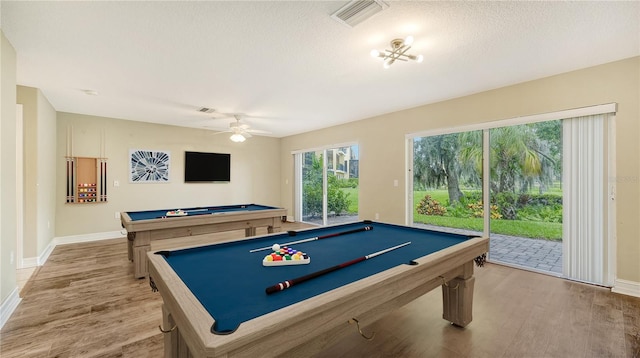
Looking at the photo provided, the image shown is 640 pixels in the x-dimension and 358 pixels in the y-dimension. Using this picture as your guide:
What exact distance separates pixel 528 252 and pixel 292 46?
4.03 metres

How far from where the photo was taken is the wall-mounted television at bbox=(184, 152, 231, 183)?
6320mm

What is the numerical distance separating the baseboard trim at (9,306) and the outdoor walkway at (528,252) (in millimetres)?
5251

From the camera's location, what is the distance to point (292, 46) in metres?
2.54

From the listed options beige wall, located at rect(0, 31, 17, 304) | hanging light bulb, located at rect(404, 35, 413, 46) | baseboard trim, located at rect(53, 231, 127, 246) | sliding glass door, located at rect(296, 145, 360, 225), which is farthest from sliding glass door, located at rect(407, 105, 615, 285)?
baseboard trim, located at rect(53, 231, 127, 246)

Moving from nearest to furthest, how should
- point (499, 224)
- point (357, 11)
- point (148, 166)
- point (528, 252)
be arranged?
point (357, 11), point (528, 252), point (499, 224), point (148, 166)

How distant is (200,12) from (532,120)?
152 inches

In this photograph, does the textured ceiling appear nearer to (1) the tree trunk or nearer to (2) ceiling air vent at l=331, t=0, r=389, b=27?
(2) ceiling air vent at l=331, t=0, r=389, b=27

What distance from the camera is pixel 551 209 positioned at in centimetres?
343

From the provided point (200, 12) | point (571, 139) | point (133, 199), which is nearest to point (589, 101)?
point (571, 139)

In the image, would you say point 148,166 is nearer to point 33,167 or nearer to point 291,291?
point 33,167

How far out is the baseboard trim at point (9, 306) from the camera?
2244mm

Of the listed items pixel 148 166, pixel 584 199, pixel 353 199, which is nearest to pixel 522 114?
pixel 584 199

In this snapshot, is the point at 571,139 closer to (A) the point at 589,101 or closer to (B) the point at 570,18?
(A) the point at 589,101

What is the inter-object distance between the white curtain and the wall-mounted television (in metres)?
6.41
